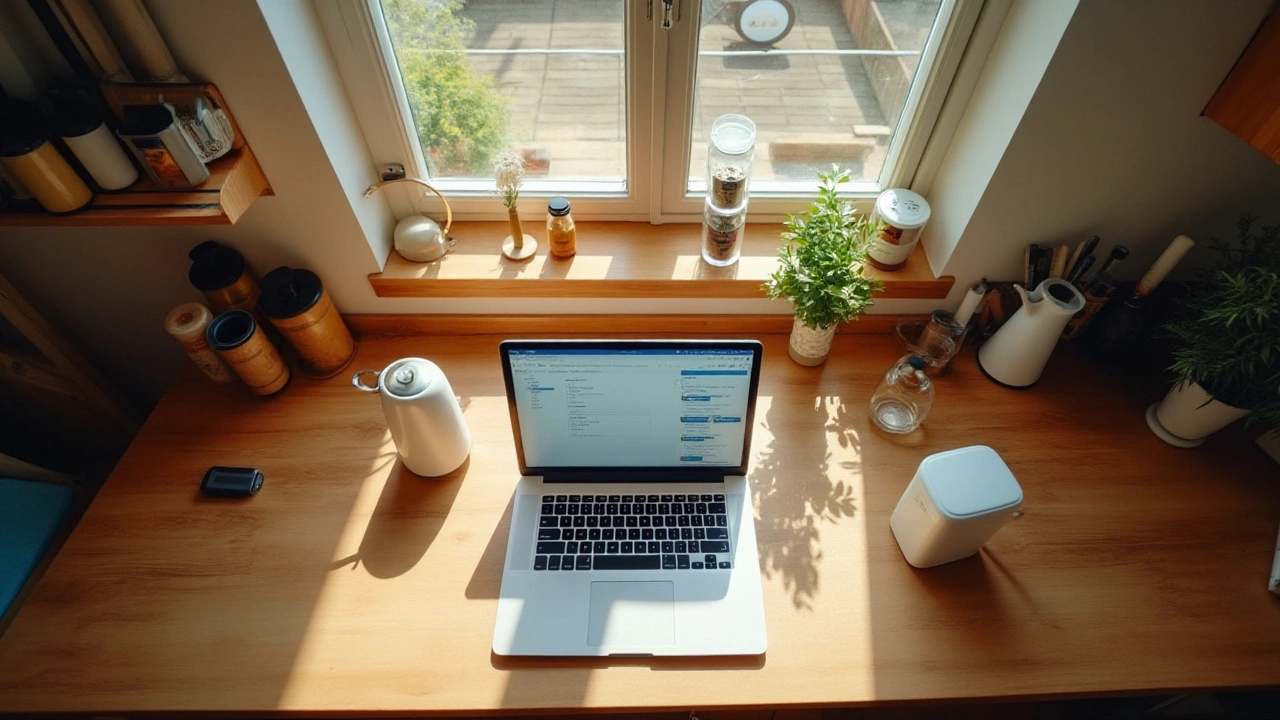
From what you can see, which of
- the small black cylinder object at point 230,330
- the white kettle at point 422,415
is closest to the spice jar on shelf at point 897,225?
the white kettle at point 422,415

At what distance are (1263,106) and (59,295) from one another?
81.4 inches

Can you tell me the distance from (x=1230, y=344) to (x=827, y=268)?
1.98 feet

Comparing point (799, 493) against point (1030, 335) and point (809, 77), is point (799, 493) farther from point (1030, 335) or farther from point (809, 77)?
point (809, 77)

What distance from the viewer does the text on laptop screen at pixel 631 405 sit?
2.97 feet

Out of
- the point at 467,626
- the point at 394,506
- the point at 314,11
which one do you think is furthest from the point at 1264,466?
the point at 314,11

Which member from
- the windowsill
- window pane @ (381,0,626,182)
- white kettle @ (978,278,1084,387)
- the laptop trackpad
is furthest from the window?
the laptop trackpad

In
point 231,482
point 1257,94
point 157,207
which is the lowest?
point 231,482

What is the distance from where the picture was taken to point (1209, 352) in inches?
39.3

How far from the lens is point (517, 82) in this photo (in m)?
1.17

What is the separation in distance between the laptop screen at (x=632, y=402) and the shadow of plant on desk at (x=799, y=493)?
87 millimetres

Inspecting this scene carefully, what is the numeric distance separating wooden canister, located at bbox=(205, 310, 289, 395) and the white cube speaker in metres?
1.09

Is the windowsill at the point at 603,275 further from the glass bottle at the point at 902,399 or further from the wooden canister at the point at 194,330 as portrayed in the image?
the wooden canister at the point at 194,330

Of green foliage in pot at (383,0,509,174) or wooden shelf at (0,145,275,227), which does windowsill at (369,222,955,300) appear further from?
wooden shelf at (0,145,275,227)

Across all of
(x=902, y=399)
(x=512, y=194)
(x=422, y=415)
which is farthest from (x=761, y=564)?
(x=512, y=194)
